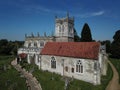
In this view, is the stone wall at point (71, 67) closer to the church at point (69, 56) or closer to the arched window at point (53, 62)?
the church at point (69, 56)

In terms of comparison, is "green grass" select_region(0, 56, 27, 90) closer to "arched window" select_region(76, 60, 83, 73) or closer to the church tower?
"arched window" select_region(76, 60, 83, 73)

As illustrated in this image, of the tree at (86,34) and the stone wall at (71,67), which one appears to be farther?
the tree at (86,34)

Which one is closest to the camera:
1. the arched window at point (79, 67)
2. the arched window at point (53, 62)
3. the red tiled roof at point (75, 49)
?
the red tiled roof at point (75, 49)

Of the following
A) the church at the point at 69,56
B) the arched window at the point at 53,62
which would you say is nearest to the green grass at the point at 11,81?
the arched window at the point at 53,62

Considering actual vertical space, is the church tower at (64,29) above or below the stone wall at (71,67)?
above

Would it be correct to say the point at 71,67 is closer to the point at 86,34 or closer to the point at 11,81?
the point at 11,81

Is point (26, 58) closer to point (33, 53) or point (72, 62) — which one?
point (33, 53)

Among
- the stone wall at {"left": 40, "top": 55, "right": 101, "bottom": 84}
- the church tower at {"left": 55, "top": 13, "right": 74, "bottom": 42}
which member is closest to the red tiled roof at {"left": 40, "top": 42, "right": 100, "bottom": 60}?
the stone wall at {"left": 40, "top": 55, "right": 101, "bottom": 84}

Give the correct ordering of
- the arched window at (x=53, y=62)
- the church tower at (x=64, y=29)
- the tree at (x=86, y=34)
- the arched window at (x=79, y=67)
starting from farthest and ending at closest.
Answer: the tree at (x=86, y=34) → the church tower at (x=64, y=29) → the arched window at (x=53, y=62) → the arched window at (x=79, y=67)
